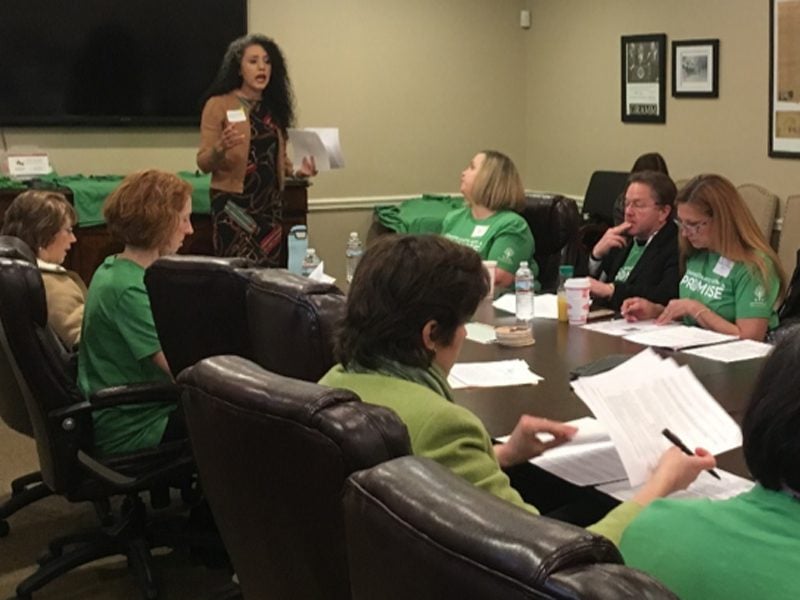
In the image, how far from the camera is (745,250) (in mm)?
3303

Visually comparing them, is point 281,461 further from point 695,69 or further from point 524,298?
point 695,69

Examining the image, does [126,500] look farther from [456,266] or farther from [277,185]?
[277,185]

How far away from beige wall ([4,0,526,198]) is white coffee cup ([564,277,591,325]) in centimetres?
381

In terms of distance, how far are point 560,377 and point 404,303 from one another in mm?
970

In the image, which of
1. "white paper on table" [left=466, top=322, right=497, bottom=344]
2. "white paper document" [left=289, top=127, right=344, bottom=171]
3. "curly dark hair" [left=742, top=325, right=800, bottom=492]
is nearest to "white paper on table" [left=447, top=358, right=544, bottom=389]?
"white paper on table" [left=466, top=322, right=497, bottom=344]

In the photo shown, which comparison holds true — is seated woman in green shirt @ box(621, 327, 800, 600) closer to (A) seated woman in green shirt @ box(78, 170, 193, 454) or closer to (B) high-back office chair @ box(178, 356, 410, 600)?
(B) high-back office chair @ box(178, 356, 410, 600)

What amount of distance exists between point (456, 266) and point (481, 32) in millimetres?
5879

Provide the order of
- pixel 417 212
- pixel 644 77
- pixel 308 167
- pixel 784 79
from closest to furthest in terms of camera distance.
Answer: pixel 308 167
pixel 784 79
pixel 644 77
pixel 417 212

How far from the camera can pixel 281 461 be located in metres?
1.34

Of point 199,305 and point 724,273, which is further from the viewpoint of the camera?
point 724,273

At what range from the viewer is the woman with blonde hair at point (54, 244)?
11.2ft

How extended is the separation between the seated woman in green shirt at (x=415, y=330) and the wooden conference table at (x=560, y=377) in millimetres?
419

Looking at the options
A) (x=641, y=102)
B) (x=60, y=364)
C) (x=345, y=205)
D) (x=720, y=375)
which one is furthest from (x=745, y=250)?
(x=345, y=205)

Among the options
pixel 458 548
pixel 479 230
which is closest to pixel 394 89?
pixel 479 230
